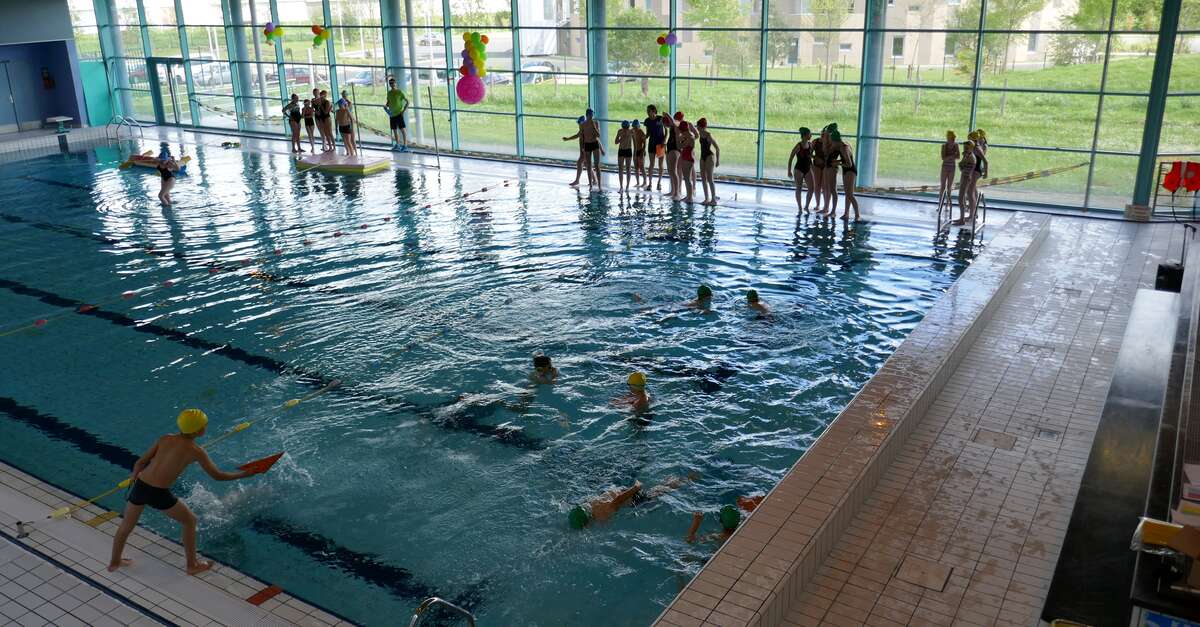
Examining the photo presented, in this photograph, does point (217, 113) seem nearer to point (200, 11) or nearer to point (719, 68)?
point (200, 11)

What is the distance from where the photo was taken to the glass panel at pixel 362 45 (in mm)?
29570

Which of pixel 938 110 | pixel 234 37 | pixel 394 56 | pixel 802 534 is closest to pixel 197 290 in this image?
pixel 802 534

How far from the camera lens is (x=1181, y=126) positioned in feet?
106

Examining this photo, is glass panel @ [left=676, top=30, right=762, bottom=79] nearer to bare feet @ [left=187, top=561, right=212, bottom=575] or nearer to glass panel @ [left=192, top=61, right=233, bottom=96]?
glass panel @ [left=192, top=61, right=233, bottom=96]

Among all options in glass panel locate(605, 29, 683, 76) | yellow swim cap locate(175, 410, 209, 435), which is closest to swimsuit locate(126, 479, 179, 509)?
yellow swim cap locate(175, 410, 209, 435)

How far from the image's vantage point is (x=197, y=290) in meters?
10.4

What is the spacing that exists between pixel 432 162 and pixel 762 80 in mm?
7127

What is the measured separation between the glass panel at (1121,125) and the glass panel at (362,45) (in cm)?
2587

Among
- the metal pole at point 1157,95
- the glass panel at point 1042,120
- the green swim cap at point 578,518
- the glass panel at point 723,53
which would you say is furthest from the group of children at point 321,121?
the glass panel at point 1042,120

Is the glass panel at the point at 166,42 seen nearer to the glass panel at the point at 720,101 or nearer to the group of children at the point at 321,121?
the group of children at the point at 321,121

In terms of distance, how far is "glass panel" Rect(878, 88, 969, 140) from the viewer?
118ft

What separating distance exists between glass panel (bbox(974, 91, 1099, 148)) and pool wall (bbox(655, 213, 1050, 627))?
3013cm

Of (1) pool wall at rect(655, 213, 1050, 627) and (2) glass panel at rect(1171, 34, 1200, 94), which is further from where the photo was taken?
(2) glass panel at rect(1171, 34, 1200, 94)

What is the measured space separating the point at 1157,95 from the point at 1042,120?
1010 inches
